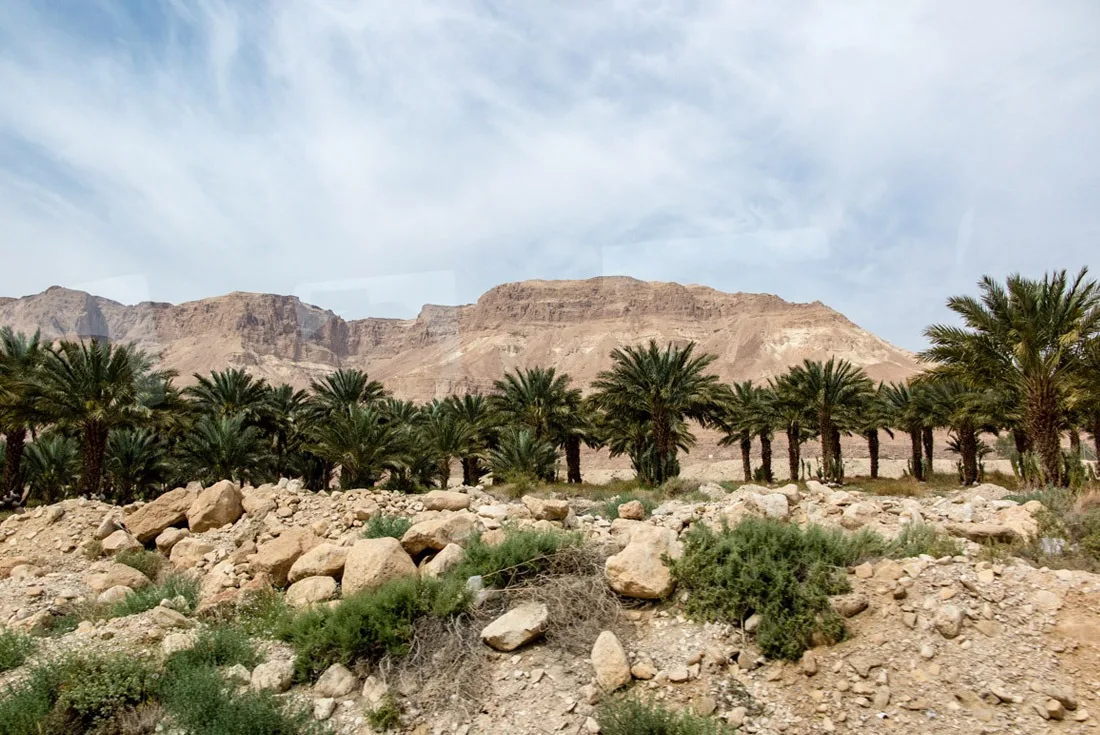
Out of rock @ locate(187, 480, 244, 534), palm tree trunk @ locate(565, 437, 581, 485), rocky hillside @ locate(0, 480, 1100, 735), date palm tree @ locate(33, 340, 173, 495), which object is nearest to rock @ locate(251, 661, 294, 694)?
rocky hillside @ locate(0, 480, 1100, 735)

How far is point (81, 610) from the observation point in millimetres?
9047

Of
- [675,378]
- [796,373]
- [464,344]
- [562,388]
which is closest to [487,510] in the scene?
[675,378]

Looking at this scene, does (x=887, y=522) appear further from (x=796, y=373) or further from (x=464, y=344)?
(x=464, y=344)

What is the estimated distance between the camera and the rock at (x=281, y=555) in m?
9.50

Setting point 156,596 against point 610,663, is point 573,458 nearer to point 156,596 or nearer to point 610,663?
point 156,596

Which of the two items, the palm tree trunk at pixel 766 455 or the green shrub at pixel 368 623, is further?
the palm tree trunk at pixel 766 455

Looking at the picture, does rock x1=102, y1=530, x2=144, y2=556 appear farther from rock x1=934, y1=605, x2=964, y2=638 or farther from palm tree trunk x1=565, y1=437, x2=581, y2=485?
palm tree trunk x1=565, y1=437, x2=581, y2=485

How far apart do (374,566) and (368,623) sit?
1.22 metres

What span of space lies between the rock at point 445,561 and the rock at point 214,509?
20.4 ft

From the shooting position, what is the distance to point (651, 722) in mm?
4898

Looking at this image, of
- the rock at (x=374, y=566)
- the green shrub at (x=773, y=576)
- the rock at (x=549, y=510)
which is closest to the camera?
the green shrub at (x=773, y=576)

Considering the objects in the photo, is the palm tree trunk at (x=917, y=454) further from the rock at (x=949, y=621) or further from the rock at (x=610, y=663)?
the rock at (x=610, y=663)

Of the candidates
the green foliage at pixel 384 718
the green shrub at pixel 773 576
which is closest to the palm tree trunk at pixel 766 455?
the green shrub at pixel 773 576

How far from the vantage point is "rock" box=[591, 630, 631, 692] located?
565 centimetres
